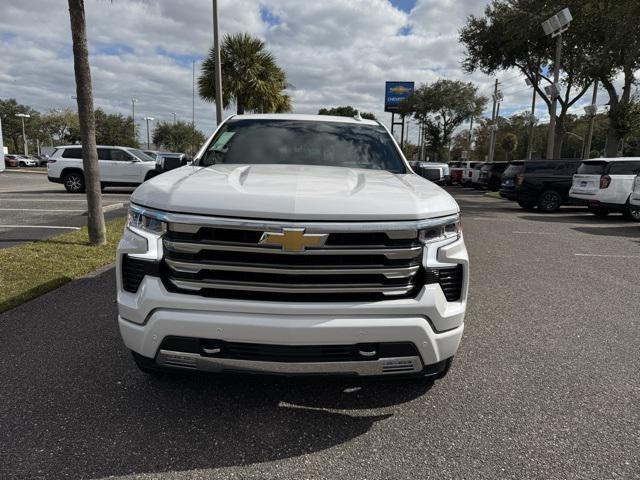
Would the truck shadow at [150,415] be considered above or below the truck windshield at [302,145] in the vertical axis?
below

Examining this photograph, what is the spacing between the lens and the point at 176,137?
2918 inches

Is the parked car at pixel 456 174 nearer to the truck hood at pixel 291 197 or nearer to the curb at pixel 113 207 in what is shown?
the curb at pixel 113 207

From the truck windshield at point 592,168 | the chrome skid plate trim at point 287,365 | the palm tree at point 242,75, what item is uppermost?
the palm tree at point 242,75

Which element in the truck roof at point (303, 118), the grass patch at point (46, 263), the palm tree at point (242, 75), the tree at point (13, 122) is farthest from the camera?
the tree at point (13, 122)

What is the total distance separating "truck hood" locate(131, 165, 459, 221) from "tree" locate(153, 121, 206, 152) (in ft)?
244

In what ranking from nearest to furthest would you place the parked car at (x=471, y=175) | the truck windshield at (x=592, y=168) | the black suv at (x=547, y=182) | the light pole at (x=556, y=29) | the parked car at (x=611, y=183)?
the parked car at (x=611, y=183) < the truck windshield at (x=592, y=168) < the black suv at (x=547, y=182) < the light pole at (x=556, y=29) < the parked car at (x=471, y=175)

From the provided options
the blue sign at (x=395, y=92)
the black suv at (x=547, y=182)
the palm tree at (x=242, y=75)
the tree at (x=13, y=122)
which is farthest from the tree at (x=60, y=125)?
the black suv at (x=547, y=182)

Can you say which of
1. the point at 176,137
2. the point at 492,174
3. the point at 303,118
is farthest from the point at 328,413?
the point at 176,137

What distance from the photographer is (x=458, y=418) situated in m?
2.73

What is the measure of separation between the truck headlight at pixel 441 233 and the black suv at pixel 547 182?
14.0 m

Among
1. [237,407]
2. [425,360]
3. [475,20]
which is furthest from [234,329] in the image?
[475,20]

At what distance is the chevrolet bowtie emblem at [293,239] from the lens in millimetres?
2250

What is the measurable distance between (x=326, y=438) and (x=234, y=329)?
84 centimetres

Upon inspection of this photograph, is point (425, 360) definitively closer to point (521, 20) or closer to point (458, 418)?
point (458, 418)
